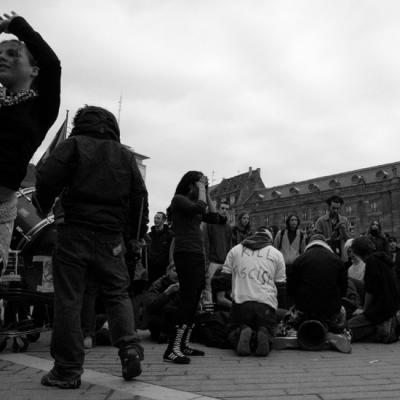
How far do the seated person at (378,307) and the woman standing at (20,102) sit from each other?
554 cm

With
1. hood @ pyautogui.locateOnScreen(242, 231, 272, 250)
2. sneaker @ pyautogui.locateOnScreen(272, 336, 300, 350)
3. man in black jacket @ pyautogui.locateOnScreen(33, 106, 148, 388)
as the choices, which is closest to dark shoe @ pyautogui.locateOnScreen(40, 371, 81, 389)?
man in black jacket @ pyautogui.locateOnScreen(33, 106, 148, 388)

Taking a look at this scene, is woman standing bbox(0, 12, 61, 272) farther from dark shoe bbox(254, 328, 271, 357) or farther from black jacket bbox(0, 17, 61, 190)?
dark shoe bbox(254, 328, 271, 357)

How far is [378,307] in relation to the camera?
707 cm

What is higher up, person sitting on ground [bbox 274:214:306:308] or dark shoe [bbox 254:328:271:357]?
person sitting on ground [bbox 274:214:306:308]

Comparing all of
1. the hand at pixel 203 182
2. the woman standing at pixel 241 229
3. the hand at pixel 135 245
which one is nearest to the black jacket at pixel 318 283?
the hand at pixel 203 182

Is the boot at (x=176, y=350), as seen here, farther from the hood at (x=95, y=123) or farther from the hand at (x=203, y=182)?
the hood at (x=95, y=123)

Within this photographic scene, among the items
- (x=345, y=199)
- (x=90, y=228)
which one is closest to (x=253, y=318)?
(x=90, y=228)

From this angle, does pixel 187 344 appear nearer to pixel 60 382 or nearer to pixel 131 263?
pixel 131 263

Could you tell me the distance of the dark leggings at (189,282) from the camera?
5129 millimetres

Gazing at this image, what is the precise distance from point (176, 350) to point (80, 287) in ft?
5.64

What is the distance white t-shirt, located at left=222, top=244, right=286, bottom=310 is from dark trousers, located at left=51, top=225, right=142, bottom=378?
8.44ft

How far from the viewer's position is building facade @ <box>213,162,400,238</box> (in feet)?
230

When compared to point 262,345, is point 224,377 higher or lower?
lower

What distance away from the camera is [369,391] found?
3557 mm
